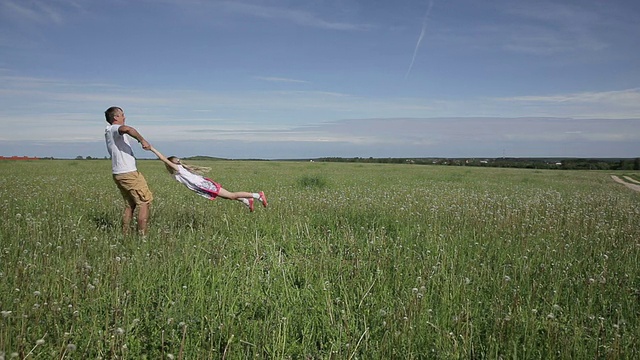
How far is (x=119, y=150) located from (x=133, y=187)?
0.67 meters

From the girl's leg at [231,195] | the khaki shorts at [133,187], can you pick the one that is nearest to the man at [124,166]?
the khaki shorts at [133,187]

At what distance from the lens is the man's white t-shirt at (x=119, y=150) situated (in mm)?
7542

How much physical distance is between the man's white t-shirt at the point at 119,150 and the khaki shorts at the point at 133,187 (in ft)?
0.32

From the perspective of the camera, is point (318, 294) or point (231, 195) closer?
point (318, 294)

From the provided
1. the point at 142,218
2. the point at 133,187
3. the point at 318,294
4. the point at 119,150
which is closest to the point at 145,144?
the point at 119,150

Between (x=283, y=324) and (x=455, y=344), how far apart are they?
4.97 ft

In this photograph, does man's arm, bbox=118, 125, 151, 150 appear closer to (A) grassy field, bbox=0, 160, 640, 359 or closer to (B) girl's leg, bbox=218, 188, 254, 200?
(A) grassy field, bbox=0, 160, 640, 359

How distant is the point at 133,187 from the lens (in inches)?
305

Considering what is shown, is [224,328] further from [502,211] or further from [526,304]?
[502,211]

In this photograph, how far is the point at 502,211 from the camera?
11.0 meters

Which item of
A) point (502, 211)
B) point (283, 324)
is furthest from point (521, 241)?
point (283, 324)

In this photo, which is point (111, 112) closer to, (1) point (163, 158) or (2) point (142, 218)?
(1) point (163, 158)

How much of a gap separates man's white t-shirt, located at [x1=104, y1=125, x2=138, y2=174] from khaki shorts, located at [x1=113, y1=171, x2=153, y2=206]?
10cm

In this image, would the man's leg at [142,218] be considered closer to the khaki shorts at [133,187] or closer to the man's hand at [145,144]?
the khaki shorts at [133,187]
